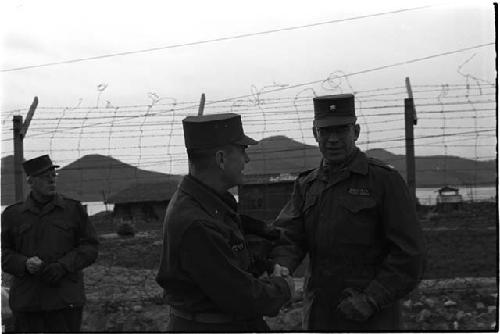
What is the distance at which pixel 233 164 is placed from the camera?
280cm

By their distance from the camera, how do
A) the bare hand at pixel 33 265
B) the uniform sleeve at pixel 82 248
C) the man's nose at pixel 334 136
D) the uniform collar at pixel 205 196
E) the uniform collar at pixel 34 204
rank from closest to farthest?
the uniform collar at pixel 205 196, the man's nose at pixel 334 136, the bare hand at pixel 33 265, the uniform sleeve at pixel 82 248, the uniform collar at pixel 34 204

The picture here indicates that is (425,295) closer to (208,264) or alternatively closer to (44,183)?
(44,183)

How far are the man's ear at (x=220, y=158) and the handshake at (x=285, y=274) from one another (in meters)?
0.53

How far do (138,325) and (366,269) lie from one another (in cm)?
342

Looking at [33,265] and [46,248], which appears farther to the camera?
[46,248]

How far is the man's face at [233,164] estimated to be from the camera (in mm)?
2791

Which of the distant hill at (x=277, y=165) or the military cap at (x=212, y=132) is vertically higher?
the military cap at (x=212, y=132)

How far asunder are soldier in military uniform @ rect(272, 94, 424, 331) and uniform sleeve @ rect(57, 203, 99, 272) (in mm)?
1752

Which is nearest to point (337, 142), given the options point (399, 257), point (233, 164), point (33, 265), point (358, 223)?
point (358, 223)

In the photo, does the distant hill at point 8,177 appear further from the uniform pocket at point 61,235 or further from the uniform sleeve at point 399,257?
the uniform sleeve at point 399,257

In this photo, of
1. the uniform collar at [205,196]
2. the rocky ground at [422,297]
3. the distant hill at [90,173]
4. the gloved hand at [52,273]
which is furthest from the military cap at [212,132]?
the distant hill at [90,173]

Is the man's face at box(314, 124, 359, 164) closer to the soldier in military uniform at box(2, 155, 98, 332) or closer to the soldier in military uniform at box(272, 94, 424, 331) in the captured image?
the soldier in military uniform at box(272, 94, 424, 331)

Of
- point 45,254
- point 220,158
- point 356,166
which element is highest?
point 220,158

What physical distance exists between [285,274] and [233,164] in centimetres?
55
